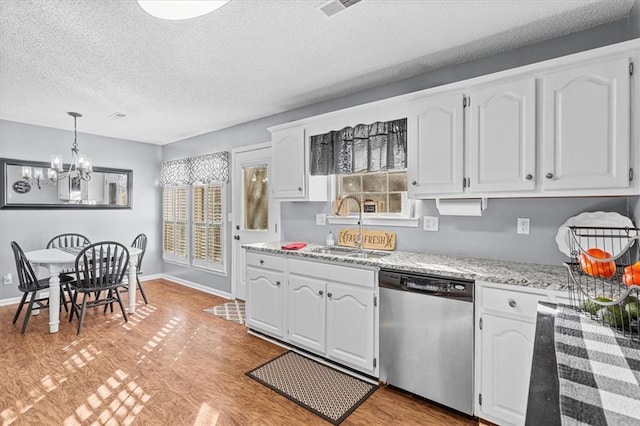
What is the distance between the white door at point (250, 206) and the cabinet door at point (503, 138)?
2483 millimetres

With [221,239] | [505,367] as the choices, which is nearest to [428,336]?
[505,367]

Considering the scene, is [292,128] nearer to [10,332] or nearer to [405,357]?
[405,357]

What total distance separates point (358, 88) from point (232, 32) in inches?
54.5

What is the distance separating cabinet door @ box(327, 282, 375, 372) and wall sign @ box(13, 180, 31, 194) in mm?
4595

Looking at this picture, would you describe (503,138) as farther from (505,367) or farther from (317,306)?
(317,306)

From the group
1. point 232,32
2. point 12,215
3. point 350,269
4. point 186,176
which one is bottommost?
point 350,269

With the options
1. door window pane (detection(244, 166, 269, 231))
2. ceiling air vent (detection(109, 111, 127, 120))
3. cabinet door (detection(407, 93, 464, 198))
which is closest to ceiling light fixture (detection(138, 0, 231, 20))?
cabinet door (detection(407, 93, 464, 198))

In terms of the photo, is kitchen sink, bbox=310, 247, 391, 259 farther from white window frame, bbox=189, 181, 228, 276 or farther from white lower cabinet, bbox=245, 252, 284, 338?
white window frame, bbox=189, 181, 228, 276

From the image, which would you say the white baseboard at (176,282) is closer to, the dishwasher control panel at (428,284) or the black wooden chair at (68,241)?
the black wooden chair at (68,241)

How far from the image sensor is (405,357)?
226cm

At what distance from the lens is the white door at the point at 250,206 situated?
13.8ft

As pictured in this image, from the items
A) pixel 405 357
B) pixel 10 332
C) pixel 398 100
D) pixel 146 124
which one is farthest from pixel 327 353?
pixel 146 124

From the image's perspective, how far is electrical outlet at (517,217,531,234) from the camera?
2.31 m

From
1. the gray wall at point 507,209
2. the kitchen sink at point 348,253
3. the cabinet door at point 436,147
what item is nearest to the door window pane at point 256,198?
the gray wall at point 507,209
